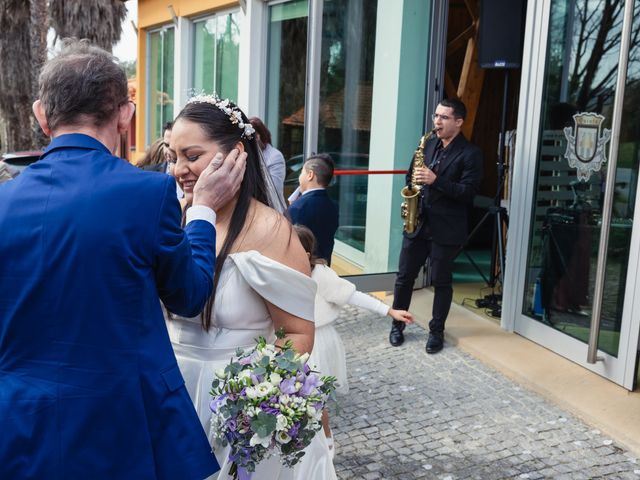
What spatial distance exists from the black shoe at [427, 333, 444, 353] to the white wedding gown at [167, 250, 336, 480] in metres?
3.77

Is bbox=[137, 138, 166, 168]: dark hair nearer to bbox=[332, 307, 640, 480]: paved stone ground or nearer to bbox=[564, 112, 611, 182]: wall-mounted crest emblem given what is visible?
bbox=[332, 307, 640, 480]: paved stone ground

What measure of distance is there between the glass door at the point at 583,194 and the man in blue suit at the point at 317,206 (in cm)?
170

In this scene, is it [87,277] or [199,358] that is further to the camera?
[199,358]

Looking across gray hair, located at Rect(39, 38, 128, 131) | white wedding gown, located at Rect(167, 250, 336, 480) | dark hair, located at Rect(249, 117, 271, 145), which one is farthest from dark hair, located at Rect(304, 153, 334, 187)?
gray hair, located at Rect(39, 38, 128, 131)

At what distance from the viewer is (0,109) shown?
59.8ft

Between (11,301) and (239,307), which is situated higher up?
(11,301)

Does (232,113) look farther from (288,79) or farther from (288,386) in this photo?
(288,79)

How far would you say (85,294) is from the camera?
5.67 feet

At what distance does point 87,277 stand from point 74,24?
53.3 ft

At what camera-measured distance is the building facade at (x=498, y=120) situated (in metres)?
5.09

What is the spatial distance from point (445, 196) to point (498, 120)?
5045mm

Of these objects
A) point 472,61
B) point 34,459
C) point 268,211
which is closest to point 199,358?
point 268,211

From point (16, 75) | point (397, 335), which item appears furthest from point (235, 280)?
point (16, 75)

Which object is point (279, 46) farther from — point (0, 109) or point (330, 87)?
point (0, 109)
